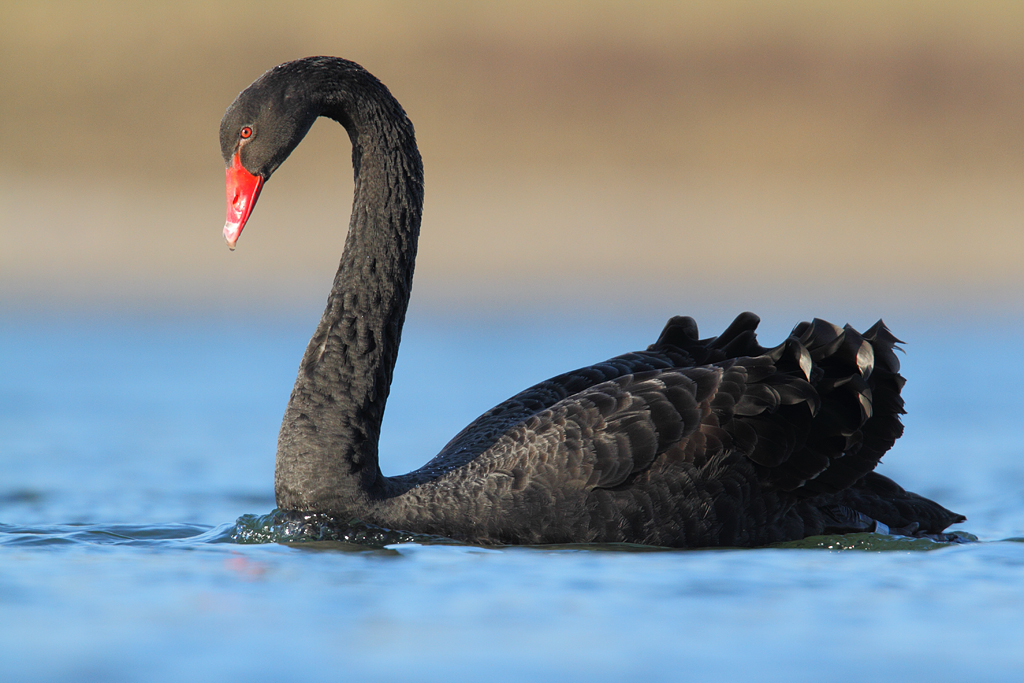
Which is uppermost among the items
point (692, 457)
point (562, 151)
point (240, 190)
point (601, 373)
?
point (562, 151)

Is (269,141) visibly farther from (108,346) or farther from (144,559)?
(108,346)

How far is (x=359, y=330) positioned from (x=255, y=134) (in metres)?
0.84

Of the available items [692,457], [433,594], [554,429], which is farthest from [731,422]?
[433,594]

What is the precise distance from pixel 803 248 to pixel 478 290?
4471mm

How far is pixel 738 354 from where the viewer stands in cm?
582

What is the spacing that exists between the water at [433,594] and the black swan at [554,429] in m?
0.15

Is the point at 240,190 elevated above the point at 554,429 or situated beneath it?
elevated above

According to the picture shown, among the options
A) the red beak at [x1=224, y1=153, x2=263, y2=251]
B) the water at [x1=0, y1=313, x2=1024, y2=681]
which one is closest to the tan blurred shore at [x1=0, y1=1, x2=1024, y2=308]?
the water at [x1=0, y1=313, x2=1024, y2=681]

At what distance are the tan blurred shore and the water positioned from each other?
7.33 m

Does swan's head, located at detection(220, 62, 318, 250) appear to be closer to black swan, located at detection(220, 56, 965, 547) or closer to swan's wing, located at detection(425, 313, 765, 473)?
black swan, located at detection(220, 56, 965, 547)

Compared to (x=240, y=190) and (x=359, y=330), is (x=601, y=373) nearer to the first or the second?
(x=359, y=330)

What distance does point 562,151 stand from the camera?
19.9 m

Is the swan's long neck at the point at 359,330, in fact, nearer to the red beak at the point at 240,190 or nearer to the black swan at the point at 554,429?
the black swan at the point at 554,429

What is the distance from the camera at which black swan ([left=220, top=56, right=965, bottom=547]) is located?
4.93m
